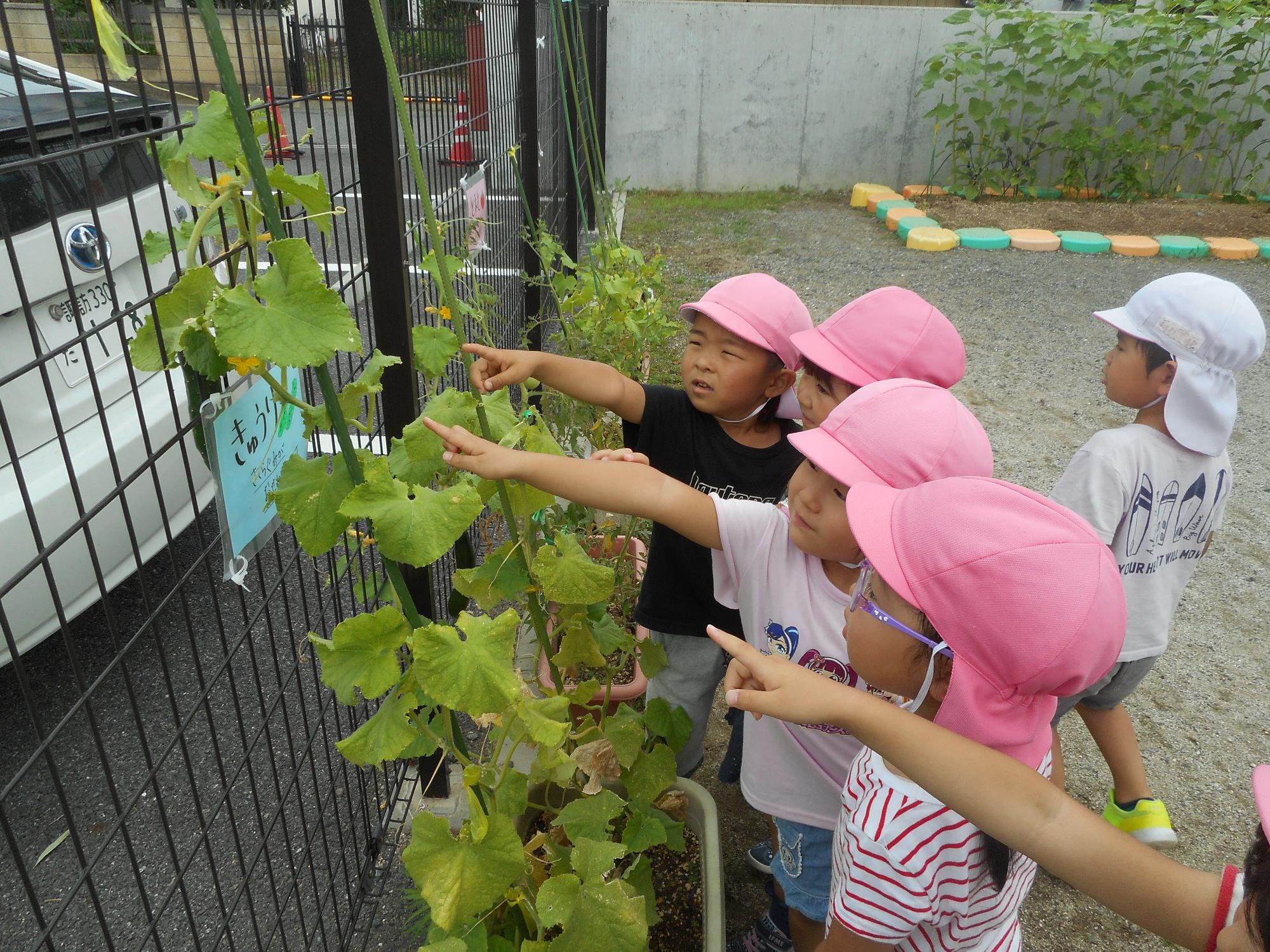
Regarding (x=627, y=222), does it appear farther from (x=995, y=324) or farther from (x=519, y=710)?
(x=519, y=710)

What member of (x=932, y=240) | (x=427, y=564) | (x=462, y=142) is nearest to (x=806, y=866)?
(x=427, y=564)

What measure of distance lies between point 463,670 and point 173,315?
1.57ft

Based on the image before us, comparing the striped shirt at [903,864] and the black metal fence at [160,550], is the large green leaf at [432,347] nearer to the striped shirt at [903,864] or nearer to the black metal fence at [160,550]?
the black metal fence at [160,550]

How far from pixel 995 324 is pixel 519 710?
5026 millimetres

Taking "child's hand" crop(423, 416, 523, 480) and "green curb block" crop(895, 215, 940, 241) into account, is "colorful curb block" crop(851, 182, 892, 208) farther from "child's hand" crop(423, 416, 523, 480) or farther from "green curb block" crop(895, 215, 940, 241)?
"child's hand" crop(423, 416, 523, 480)

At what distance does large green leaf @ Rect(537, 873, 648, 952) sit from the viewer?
4.07 feet

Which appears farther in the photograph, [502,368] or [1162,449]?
[1162,449]

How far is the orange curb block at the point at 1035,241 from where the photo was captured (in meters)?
6.89

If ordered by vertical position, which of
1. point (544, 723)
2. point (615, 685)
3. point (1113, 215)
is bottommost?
point (615, 685)

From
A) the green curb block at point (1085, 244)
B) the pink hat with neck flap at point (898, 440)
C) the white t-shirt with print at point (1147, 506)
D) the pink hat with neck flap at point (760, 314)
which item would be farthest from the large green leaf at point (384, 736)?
the green curb block at point (1085, 244)

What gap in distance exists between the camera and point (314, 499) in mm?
1074

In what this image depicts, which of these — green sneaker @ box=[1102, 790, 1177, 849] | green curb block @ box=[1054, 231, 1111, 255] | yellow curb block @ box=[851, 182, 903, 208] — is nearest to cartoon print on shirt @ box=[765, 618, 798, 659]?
green sneaker @ box=[1102, 790, 1177, 849]

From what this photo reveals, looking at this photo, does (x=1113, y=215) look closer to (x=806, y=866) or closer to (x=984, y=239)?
(x=984, y=239)

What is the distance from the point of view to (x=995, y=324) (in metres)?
5.46
